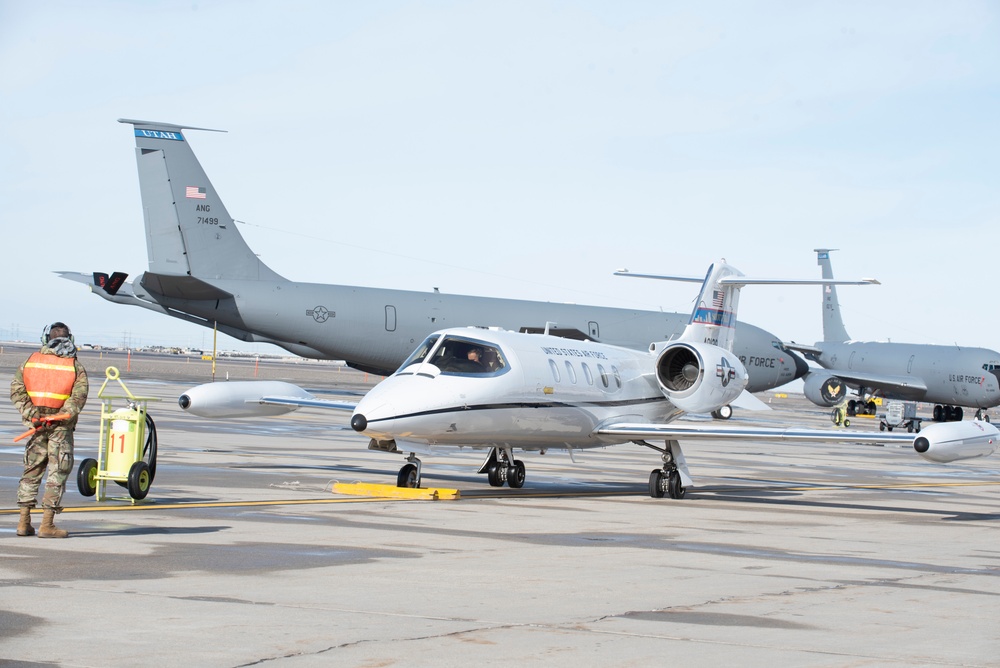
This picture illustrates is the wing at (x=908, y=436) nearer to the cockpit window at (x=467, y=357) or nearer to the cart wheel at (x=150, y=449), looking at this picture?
the cockpit window at (x=467, y=357)

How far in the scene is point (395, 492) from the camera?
16625 millimetres

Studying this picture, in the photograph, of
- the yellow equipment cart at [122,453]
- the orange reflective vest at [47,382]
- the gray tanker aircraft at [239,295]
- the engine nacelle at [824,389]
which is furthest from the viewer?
the engine nacelle at [824,389]

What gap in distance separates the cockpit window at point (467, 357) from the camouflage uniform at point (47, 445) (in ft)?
21.2

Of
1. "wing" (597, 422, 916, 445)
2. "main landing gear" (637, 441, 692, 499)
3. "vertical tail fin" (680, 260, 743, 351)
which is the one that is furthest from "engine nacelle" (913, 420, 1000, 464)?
"vertical tail fin" (680, 260, 743, 351)

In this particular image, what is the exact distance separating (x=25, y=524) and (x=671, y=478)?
10.5m

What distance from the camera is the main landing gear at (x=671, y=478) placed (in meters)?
18.9

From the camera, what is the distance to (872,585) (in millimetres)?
10164

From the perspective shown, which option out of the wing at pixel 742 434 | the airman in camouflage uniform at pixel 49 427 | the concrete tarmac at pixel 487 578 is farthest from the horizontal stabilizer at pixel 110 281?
the airman in camouflage uniform at pixel 49 427

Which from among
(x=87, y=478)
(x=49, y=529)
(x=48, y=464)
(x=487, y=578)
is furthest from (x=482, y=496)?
(x=487, y=578)

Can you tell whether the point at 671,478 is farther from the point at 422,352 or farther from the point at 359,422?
the point at 359,422

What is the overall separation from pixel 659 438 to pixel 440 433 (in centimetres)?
387

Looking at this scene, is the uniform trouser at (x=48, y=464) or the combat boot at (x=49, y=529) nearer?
the combat boot at (x=49, y=529)

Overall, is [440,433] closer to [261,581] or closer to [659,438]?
[659,438]

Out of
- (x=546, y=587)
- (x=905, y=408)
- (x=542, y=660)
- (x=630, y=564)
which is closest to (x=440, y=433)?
(x=630, y=564)
